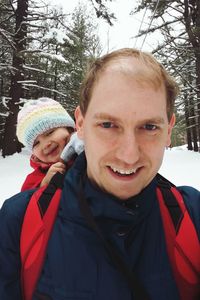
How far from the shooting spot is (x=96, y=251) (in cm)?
132

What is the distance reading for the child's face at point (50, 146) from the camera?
2.76 metres

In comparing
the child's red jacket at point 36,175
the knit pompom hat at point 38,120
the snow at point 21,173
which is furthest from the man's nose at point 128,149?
the snow at point 21,173

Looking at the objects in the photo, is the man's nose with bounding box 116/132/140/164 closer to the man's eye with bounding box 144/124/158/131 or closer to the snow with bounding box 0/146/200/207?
the man's eye with bounding box 144/124/158/131

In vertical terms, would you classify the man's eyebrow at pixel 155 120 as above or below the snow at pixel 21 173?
above

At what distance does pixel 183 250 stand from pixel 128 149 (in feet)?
1.54

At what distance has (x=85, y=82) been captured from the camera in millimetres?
1467

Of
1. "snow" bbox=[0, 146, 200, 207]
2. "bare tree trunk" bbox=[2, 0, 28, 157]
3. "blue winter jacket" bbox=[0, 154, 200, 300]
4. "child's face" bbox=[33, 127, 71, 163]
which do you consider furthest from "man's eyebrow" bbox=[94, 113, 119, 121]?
"bare tree trunk" bbox=[2, 0, 28, 157]

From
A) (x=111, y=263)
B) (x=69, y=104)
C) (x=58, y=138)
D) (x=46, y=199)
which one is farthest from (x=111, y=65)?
(x=69, y=104)

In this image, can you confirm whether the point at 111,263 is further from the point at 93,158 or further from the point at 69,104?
the point at 69,104

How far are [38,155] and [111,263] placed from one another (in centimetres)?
163

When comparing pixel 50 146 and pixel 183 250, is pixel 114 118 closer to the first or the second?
pixel 183 250

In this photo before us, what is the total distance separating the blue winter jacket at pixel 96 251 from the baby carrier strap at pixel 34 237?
1.1 inches

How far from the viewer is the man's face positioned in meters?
1.27

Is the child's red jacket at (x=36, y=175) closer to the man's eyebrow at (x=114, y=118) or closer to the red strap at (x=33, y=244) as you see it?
the red strap at (x=33, y=244)
